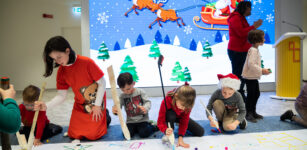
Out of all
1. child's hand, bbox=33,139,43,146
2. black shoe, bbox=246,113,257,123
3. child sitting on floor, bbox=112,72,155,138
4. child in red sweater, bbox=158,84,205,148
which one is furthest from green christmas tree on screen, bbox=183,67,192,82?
child's hand, bbox=33,139,43,146

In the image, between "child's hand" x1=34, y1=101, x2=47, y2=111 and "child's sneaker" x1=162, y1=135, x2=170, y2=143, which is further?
"child's sneaker" x1=162, y1=135, x2=170, y2=143

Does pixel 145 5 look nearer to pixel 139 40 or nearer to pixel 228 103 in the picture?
pixel 139 40

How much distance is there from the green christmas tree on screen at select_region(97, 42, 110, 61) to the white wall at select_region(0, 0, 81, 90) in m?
2.32

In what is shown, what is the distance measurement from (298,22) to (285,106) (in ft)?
6.27

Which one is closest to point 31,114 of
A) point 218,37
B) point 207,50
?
point 207,50

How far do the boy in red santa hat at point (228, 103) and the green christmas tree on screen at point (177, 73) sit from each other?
1.88 metres

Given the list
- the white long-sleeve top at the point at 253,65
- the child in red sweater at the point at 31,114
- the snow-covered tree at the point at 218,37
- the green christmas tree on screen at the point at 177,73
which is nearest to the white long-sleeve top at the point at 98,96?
the child in red sweater at the point at 31,114

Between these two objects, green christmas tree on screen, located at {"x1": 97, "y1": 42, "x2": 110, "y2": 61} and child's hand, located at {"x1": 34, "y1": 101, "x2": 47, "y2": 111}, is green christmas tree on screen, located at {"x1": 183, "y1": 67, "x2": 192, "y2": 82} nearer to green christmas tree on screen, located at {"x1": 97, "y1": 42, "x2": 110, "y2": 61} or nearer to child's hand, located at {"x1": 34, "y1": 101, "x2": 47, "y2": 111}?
green christmas tree on screen, located at {"x1": 97, "y1": 42, "x2": 110, "y2": 61}

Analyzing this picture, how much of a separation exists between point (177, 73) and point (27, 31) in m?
3.93

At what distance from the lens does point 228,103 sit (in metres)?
1.80

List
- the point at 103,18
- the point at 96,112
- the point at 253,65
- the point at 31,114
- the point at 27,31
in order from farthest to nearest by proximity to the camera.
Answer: the point at 27,31 → the point at 103,18 → the point at 253,65 → the point at 31,114 → the point at 96,112

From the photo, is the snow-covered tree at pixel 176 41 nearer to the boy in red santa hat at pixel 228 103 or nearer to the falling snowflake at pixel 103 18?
the falling snowflake at pixel 103 18

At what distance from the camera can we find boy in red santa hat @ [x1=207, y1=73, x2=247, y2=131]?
169 cm

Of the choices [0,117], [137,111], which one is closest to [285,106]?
[137,111]
